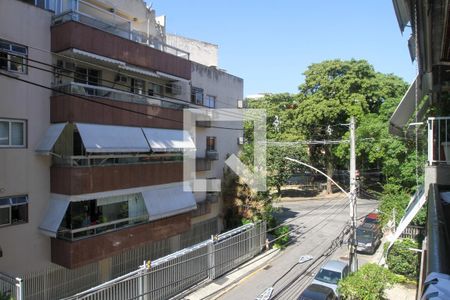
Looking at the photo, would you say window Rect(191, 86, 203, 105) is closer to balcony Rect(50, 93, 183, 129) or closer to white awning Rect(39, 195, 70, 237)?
balcony Rect(50, 93, 183, 129)

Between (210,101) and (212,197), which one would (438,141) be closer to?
(212,197)

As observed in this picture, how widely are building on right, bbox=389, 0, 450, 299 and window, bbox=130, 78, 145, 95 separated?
10.7 metres

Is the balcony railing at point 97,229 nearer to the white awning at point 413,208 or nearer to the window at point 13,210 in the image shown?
the window at point 13,210

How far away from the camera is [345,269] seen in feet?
57.0

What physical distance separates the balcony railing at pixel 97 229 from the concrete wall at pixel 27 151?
925 millimetres

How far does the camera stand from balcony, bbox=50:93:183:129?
469 inches

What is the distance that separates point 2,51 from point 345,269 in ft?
54.4

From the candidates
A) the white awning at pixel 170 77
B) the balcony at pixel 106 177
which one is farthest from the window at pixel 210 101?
the balcony at pixel 106 177

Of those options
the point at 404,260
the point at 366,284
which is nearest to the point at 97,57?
the point at 366,284

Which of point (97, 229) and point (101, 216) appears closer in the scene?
point (97, 229)

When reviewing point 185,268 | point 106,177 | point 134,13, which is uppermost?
point 134,13

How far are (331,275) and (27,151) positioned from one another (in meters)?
13.6

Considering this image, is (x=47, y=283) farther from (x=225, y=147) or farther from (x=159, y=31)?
(x=159, y=31)

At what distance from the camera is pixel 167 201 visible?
15.5 metres
